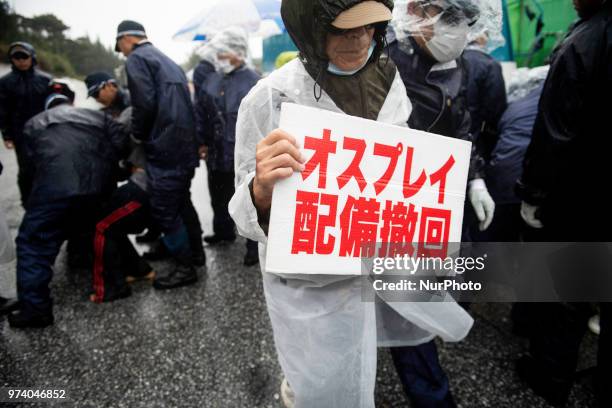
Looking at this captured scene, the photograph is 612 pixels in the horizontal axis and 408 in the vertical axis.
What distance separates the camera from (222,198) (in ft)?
11.3

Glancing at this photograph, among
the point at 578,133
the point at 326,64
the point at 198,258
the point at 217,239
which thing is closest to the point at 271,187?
the point at 326,64

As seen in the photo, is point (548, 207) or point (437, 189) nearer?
point (437, 189)

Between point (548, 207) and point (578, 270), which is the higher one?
point (548, 207)

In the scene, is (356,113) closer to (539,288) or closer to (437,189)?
(437,189)

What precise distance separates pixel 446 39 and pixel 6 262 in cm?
280

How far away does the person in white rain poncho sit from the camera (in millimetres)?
956

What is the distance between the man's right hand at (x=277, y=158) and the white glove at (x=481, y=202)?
1085 mm

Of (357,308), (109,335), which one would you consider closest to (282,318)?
(357,308)

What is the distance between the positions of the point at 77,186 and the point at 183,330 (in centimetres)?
120

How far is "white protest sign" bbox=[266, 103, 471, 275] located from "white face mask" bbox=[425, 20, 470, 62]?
56 centimetres

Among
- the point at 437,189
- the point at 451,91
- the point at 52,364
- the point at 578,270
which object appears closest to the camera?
the point at 437,189

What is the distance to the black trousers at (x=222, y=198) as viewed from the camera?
3363 mm

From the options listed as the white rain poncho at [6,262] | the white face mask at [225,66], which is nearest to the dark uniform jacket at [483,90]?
the white face mask at [225,66]

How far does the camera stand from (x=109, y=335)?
2.21 metres
